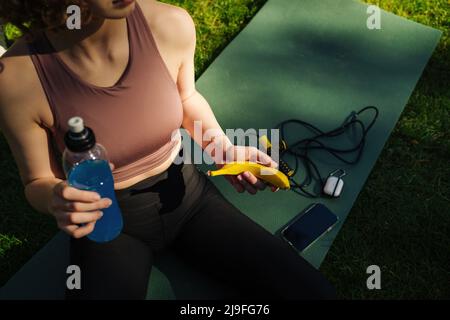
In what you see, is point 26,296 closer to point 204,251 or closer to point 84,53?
point 204,251

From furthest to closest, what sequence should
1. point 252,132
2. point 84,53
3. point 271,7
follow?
point 271,7 → point 252,132 → point 84,53

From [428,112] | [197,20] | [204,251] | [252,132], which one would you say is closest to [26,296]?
[204,251]

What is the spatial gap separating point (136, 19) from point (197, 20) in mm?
2060

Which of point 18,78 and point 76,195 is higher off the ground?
point 18,78

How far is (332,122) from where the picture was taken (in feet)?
10.5

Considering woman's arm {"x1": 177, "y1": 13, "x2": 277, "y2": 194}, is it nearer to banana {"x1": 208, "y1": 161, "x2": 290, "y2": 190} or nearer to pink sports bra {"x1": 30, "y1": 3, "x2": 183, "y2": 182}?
banana {"x1": 208, "y1": 161, "x2": 290, "y2": 190}

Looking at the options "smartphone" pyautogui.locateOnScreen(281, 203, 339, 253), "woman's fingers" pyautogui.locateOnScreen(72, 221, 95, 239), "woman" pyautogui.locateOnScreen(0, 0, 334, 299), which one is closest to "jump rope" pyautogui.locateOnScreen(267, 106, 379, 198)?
"smartphone" pyautogui.locateOnScreen(281, 203, 339, 253)

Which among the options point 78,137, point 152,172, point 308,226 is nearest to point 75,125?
point 78,137

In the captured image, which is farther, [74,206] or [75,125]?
[74,206]

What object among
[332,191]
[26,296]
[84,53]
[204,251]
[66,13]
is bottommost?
[26,296]

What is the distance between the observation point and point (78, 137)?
1.52 m

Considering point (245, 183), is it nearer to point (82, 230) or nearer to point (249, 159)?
point (249, 159)

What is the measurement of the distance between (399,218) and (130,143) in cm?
174

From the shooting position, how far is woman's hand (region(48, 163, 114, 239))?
160 centimetres
